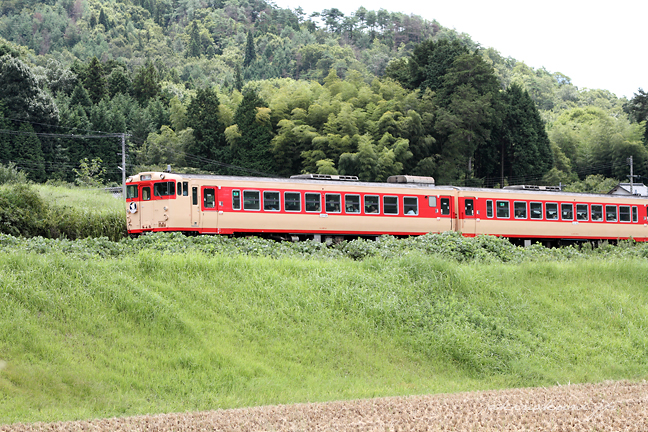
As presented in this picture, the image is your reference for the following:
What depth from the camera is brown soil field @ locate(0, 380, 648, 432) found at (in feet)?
20.4

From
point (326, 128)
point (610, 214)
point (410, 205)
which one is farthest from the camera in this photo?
point (326, 128)

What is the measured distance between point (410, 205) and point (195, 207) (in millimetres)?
8264

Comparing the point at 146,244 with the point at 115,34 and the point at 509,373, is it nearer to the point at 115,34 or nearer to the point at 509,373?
the point at 509,373

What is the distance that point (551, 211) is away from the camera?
2742 centimetres

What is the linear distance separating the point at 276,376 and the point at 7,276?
4.94m

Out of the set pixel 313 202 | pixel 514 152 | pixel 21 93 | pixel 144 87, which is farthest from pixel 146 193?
pixel 144 87

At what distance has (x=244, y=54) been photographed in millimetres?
170750

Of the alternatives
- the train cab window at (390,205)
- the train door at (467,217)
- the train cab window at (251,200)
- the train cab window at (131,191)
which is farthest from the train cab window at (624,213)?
the train cab window at (131,191)

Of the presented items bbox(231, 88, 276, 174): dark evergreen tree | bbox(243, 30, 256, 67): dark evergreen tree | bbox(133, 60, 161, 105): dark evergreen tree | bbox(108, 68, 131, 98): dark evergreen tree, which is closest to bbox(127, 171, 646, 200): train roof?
bbox(231, 88, 276, 174): dark evergreen tree

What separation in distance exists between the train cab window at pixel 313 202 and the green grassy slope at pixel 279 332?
291 inches

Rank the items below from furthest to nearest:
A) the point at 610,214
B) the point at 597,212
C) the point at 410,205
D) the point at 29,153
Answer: the point at 29,153 < the point at 610,214 < the point at 597,212 < the point at 410,205

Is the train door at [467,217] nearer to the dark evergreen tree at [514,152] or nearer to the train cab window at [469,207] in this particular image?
the train cab window at [469,207]

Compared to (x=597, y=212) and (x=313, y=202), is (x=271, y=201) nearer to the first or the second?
(x=313, y=202)

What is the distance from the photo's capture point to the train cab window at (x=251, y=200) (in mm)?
21328
